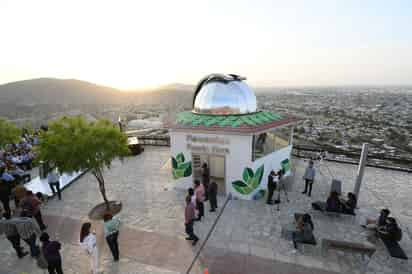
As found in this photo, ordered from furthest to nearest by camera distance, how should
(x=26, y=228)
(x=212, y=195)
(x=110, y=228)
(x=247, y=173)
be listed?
1. (x=247, y=173)
2. (x=212, y=195)
3. (x=26, y=228)
4. (x=110, y=228)

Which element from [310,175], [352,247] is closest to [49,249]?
[352,247]

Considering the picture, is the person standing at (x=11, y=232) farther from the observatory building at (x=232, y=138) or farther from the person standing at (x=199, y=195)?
the observatory building at (x=232, y=138)

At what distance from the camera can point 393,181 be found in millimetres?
12234

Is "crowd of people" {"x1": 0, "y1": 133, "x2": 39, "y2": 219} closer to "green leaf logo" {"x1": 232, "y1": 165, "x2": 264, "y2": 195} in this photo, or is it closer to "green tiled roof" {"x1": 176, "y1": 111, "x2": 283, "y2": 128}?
"green tiled roof" {"x1": 176, "y1": 111, "x2": 283, "y2": 128}

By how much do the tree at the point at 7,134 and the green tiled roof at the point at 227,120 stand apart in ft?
35.1

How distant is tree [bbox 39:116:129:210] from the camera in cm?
778

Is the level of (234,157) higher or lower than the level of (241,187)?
higher

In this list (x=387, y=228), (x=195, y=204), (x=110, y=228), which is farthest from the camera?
(x=195, y=204)

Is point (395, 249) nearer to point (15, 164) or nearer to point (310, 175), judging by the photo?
point (310, 175)

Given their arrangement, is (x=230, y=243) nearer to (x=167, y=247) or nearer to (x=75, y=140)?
(x=167, y=247)

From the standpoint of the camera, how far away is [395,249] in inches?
267

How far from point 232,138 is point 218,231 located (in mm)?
3875

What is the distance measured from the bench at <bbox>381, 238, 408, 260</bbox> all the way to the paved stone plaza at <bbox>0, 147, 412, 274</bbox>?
20 cm

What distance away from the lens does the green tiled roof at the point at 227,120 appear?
10.1 meters
